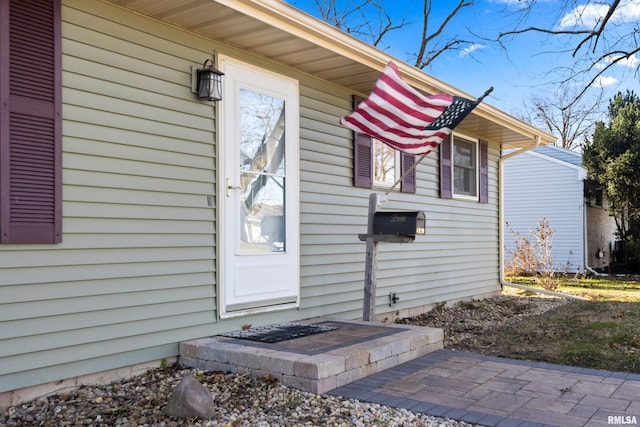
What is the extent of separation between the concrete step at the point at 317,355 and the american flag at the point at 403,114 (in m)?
1.64

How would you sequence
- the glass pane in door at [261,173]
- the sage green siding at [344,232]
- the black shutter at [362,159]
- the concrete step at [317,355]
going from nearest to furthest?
the concrete step at [317,355] → the glass pane in door at [261,173] → the sage green siding at [344,232] → the black shutter at [362,159]

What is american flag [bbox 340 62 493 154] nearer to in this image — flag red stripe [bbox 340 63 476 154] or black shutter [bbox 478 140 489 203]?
flag red stripe [bbox 340 63 476 154]

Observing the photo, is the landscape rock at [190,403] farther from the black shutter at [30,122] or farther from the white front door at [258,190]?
the white front door at [258,190]

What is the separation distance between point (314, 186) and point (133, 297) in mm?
2206

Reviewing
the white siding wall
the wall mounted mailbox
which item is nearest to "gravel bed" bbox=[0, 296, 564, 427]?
the wall mounted mailbox

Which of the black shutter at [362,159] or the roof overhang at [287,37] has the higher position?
the roof overhang at [287,37]

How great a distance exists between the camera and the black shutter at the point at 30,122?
3010 mm

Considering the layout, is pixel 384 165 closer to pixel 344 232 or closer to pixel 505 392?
pixel 344 232

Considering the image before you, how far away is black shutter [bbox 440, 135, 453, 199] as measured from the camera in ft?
24.9

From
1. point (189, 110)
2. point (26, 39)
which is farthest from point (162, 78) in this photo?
point (26, 39)

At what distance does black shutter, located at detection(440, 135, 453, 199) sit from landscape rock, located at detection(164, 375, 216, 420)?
5.38 meters

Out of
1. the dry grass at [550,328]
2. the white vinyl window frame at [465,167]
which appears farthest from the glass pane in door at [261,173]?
the white vinyl window frame at [465,167]

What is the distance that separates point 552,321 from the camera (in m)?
6.50

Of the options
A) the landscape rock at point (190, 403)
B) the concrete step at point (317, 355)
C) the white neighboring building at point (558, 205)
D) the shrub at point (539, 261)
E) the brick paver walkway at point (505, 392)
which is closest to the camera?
the landscape rock at point (190, 403)
